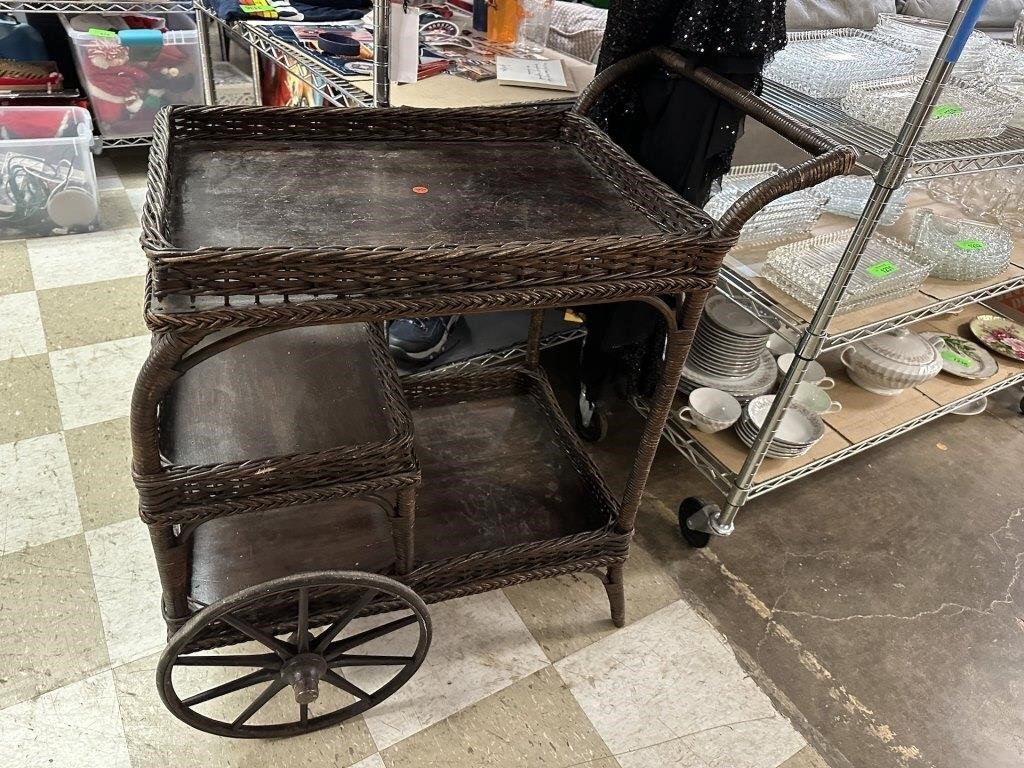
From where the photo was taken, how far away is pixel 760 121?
110 cm

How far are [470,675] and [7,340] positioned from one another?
1610 mm

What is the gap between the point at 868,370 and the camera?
6.35 ft

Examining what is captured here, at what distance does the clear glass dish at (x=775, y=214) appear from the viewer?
1.78 meters

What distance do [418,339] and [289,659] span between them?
2.84 ft

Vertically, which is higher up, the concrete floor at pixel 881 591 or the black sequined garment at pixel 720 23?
the black sequined garment at pixel 720 23

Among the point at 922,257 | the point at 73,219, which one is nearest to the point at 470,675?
the point at 922,257

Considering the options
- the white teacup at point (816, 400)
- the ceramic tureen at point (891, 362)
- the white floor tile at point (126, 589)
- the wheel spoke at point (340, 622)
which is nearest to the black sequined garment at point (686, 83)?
the white teacup at point (816, 400)

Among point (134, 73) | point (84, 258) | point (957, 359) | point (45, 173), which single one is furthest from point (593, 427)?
point (134, 73)

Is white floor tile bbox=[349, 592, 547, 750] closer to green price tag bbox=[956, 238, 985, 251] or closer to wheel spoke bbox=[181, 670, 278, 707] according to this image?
wheel spoke bbox=[181, 670, 278, 707]

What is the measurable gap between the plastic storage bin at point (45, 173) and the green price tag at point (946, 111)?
2.48 meters

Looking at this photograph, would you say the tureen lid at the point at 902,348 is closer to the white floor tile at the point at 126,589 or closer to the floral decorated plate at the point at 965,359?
the floral decorated plate at the point at 965,359

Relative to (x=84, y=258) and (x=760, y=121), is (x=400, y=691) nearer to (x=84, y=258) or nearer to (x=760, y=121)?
(x=760, y=121)

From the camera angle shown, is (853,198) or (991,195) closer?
(853,198)

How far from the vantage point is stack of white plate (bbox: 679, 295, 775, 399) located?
1.78 meters
